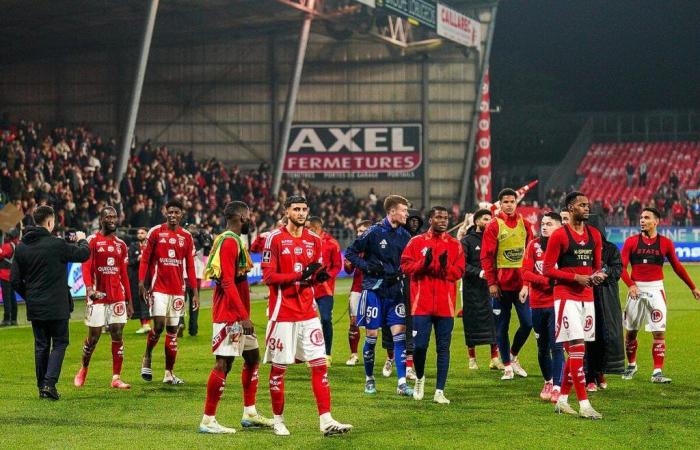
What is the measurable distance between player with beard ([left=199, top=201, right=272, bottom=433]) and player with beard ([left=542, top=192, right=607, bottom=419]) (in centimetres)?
300

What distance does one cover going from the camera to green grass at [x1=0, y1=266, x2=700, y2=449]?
10.3 m

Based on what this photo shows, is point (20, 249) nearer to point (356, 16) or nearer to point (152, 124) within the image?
point (356, 16)

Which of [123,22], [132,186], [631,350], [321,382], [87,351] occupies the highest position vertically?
[123,22]

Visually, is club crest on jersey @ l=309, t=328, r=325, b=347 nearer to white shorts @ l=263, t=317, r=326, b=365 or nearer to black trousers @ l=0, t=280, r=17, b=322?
white shorts @ l=263, t=317, r=326, b=365

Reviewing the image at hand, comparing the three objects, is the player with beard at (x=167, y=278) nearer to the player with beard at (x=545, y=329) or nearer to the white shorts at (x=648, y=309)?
the player with beard at (x=545, y=329)

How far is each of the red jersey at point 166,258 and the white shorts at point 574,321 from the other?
4.76 meters

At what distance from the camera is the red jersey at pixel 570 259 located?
11.5 metres

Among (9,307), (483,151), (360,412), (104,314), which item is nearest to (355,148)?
(483,151)

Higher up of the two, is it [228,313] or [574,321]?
[228,313]

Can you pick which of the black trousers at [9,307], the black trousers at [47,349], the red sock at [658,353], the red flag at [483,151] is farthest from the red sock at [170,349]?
the red flag at [483,151]

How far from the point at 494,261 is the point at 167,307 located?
401 cm

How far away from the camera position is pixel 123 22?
4344 centimetres

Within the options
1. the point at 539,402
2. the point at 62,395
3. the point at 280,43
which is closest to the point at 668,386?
the point at 539,402

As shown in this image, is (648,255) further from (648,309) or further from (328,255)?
(328,255)
